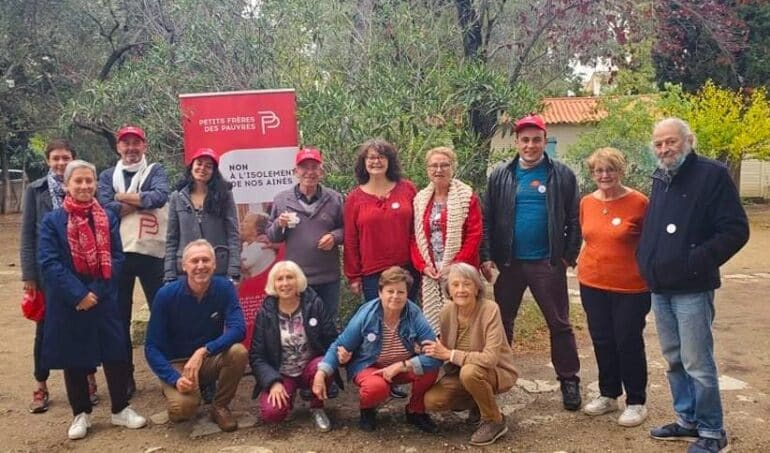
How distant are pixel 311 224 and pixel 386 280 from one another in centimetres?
82

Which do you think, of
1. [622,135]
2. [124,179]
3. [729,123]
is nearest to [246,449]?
[124,179]

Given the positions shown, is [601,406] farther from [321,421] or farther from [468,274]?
[321,421]

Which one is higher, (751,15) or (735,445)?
(751,15)

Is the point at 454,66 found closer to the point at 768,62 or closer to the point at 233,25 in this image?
the point at 233,25

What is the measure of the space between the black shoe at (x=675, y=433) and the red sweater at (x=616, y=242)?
0.84 meters

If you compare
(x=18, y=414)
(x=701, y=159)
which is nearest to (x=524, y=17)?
(x=701, y=159)

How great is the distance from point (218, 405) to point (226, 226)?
1.22m

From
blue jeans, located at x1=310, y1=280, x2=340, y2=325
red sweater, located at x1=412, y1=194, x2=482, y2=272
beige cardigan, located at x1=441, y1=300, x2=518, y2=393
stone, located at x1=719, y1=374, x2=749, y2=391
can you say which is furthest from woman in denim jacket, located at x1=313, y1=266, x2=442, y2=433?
stone, located at x1=719, y1=374, x2=749, y2=391

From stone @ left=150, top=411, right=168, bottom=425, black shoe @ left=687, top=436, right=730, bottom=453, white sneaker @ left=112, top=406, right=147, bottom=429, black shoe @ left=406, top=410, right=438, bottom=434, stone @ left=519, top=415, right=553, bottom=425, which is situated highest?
white sneaker @ left=112, top=406, right=147, bottom=429

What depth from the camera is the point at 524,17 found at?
291 inches

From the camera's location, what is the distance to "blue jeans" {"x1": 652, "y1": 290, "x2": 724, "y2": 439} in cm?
375

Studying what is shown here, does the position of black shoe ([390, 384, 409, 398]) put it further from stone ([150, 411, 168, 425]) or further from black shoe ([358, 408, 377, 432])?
stone ([150, 411, 168, 425])

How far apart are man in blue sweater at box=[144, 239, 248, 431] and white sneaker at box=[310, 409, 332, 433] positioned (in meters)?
0.52

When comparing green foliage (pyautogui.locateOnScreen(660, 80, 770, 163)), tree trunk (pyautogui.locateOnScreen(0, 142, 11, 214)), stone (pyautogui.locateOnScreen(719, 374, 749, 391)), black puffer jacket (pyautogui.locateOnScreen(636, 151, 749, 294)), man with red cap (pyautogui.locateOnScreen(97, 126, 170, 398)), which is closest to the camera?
black puffer jacket (pyautogui.locateOnScreen(636, 151, 749, 294))
